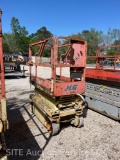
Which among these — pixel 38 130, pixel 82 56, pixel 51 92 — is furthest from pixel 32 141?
pixel 82 56

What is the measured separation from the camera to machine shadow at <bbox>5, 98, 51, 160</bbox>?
3.56 m

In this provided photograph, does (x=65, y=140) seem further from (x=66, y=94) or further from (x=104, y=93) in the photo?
(x=104, y=93)

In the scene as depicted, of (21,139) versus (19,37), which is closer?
(21,139)

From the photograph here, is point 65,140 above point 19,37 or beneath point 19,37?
beneath

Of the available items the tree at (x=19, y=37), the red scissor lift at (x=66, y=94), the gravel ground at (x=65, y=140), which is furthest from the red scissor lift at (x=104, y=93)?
the tree at (x=19, y=37)

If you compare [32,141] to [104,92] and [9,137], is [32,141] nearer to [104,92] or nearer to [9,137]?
[9,137]

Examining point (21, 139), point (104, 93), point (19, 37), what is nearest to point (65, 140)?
point (21, 139)

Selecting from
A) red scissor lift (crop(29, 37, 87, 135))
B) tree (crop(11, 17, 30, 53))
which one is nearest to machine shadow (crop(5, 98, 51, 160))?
red scissor lift (crop(29, 37, 87, 135))

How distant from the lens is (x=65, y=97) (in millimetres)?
4477

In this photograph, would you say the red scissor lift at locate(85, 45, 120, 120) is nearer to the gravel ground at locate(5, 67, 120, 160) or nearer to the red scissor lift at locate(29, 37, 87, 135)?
the gravel ground at locate(5, 67, 120, 160)

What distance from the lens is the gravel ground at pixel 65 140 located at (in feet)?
11.6

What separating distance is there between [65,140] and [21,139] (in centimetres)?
109

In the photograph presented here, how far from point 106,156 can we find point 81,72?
217cm

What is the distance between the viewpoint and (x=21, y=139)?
13.6ft
